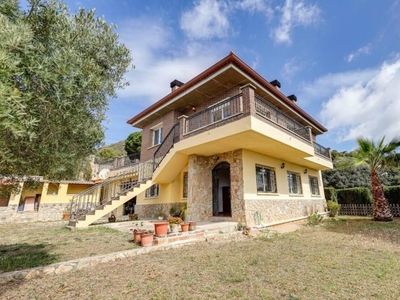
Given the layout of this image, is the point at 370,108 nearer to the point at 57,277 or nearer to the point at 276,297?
the point at 276,297

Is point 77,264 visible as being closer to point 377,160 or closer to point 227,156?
point 227,156

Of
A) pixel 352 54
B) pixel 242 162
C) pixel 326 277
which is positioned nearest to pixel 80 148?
pixel 326 277

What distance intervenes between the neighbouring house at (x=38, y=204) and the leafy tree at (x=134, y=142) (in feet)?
32.7

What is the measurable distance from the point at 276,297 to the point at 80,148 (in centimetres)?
526

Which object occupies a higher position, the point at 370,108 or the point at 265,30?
the point at 370,108

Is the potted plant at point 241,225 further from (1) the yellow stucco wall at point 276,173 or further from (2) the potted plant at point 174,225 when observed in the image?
(2) the potted plant at point 174,225

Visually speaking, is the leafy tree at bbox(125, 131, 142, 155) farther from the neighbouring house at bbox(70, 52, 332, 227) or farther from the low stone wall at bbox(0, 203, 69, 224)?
the neighbouring house at bbox(70, 52, 332, 227)

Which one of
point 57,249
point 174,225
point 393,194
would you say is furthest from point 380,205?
point 57,249

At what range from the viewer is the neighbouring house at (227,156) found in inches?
369

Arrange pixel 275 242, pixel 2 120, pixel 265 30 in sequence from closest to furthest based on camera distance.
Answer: pixel 2 120 → pixel 275 242 → pixel 265 30

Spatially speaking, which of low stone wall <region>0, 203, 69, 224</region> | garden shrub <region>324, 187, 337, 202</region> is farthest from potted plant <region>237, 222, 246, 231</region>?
low stone wall <region>0, 203, 69, 224</region>

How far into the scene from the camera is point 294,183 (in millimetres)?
15031

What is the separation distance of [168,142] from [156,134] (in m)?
4.21

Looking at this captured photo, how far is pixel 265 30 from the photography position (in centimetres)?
1194
